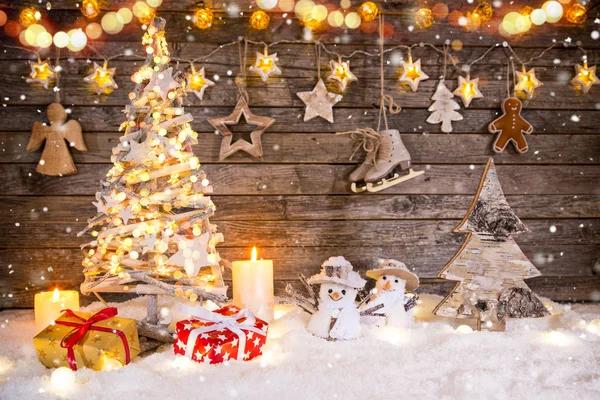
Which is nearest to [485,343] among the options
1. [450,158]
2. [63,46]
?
[450,158]

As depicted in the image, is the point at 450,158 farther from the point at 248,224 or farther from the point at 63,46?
the point at 63,46

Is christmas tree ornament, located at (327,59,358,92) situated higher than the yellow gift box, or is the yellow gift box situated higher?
christmas tree ornament, located at (327,59,358,92)

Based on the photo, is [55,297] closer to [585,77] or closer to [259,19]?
[259,19]

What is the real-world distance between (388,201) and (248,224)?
0.64 metres

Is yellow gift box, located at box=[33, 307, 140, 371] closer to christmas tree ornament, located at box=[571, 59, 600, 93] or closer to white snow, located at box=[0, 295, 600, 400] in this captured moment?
white snow, located at box=[0, 295, 600, 400]

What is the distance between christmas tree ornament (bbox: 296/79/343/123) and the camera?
2.33 meters

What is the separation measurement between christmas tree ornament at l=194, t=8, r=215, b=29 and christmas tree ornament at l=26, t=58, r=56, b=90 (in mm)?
658

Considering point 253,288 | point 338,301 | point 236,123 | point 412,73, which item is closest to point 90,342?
point 253,288

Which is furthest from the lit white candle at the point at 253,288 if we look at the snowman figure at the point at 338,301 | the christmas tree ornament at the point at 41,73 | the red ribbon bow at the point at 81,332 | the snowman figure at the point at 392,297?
the christmas tree ornament at the point at 41,73

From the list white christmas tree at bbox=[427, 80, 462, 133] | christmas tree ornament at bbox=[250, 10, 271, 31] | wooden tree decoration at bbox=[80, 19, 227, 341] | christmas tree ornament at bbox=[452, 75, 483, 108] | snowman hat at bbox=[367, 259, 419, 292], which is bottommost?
snowman hat at bbox=[367, 259, 419, 292]

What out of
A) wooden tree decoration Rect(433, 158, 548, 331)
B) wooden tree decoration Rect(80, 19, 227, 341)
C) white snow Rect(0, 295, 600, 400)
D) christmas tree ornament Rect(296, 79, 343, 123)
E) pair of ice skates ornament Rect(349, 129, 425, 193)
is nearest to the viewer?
white snow Rect(0, 295, 600, 400)

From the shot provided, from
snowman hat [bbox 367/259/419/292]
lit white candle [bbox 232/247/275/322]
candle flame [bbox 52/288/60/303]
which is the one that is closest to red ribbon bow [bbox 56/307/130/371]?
candle flame [bbox 52/288/60/303]

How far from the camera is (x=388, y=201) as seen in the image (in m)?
2.39

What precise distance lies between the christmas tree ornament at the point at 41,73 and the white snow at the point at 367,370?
3.47ft
